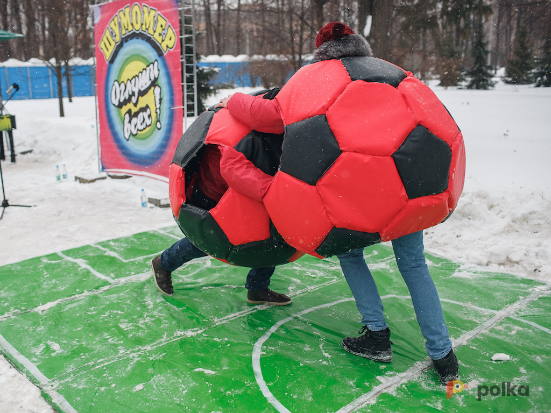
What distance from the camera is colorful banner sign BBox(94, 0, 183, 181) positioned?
7246 mm

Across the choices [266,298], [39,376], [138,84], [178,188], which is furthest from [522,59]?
[39,376]

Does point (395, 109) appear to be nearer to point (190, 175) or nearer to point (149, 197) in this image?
point (190, 175)

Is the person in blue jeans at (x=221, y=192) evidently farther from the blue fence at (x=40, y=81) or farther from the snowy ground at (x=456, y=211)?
the blue fence at (x=40, y=81)

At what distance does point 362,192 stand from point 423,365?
4.54 feet

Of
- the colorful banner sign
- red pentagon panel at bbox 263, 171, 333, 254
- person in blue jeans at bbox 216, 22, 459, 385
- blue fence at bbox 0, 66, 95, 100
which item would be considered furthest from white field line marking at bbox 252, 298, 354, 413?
blue fence at bbox 0, 66, 95, 100

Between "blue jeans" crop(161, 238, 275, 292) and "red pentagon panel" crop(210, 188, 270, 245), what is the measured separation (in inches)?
30.9

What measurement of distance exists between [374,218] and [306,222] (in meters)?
0.35

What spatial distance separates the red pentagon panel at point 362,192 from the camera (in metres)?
2.29

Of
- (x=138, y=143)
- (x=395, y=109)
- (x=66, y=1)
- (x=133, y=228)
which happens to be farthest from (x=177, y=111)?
(x=66, y=1)

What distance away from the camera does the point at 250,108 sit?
2.65m

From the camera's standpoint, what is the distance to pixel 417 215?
2.40m

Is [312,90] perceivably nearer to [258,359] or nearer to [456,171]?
[456,171]

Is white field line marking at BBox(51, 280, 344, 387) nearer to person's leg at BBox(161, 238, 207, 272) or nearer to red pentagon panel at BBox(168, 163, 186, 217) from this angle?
person's leg at BBox(161, 238, 207, 272)
